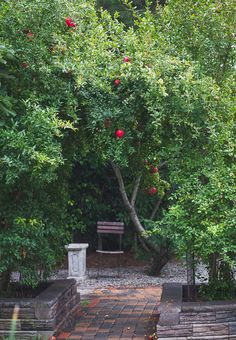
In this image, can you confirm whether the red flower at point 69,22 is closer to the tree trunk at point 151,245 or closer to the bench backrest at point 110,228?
the tree trunk at point 151,245

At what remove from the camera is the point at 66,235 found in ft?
20.6

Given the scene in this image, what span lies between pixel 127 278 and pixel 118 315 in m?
3.03

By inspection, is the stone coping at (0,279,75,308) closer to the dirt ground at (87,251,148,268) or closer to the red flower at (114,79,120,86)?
the red flower at (114,79,120,86)

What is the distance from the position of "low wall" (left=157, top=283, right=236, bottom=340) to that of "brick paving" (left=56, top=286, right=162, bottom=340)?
498mm

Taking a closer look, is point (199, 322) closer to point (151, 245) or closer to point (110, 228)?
point (151, 245)

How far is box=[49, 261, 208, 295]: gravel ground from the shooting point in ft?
29.4

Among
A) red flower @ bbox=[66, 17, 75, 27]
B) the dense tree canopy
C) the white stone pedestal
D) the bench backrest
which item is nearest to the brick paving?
the dense tree canopy

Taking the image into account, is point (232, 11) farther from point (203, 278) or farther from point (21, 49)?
point (203, 278)

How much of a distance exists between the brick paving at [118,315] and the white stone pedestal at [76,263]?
1080 millimetres

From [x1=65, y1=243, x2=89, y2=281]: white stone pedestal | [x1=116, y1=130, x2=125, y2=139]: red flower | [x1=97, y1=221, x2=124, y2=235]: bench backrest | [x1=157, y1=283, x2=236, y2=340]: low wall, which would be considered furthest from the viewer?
[x1=97, y1=221, x2=124, y2=235]: bench backrest

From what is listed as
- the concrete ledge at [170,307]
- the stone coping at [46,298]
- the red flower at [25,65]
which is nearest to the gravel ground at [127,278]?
the stone coping at [46,298]

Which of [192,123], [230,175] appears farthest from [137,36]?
[230,175]

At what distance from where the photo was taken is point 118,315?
6641 mm

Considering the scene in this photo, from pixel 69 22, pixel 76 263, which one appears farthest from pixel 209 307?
pixel 76 263
